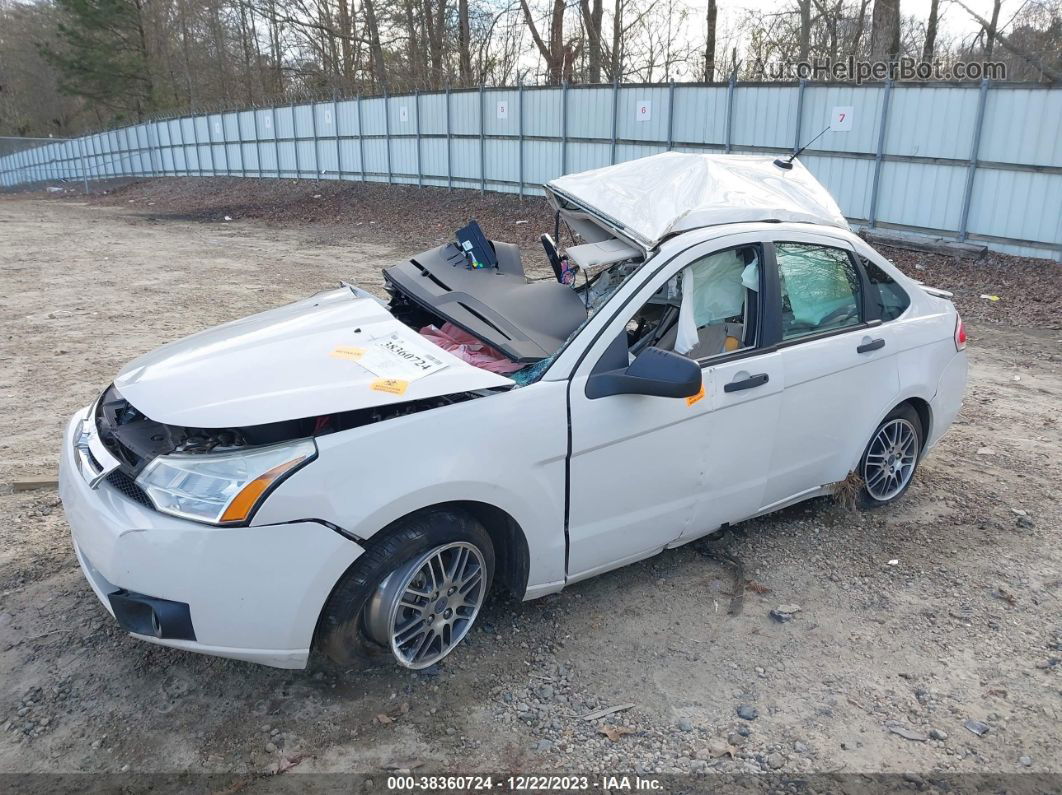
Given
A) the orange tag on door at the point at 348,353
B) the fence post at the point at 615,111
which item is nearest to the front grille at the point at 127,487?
the orange tag on door at the point at 348,353

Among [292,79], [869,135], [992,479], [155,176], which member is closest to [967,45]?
[869,135]

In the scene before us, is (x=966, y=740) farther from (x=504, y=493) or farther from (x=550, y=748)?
(x=504, y=493)

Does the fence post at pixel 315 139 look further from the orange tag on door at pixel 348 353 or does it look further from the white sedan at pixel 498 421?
the orange tag on door at pixel 348 353

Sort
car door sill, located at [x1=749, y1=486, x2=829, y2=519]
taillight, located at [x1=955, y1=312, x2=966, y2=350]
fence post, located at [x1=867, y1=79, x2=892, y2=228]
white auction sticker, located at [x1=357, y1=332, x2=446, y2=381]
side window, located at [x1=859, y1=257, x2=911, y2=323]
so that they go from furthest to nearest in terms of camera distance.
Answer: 1. fence post, located at [x1=867, y1=79, x2=892, y2=228]
2. taillight, located at [x1=955, y1=312, x2=966, y2=350]
3. side window, located at [x1=859, y1=257, x2=911, y2=323]
4. car door sill, located at [x1=749, y1=486, x2=829, y2=519]
5. white auction sticker, located at [x1=357, y1=332, x2=446, y2=381]

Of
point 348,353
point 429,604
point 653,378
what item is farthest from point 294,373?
point 653,378

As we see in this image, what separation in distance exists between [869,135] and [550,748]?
13783 millimetres

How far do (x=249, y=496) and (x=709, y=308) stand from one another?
219cm

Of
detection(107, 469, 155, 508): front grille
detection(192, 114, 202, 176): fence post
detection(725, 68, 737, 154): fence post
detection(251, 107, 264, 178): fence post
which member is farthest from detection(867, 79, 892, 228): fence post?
detection(192, 114, 202, 176): fence post

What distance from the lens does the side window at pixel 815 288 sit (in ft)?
12.6

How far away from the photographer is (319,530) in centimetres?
261

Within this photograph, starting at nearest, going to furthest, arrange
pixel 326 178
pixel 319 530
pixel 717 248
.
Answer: pixel 319 530 → pixel 717 248 → pixel 326 178

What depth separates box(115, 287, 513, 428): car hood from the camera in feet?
9.20

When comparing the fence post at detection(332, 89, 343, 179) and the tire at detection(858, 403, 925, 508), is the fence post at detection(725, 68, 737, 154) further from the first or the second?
the fence post at detection(332, 89, 343, 179)

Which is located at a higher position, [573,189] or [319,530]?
[573,189]
